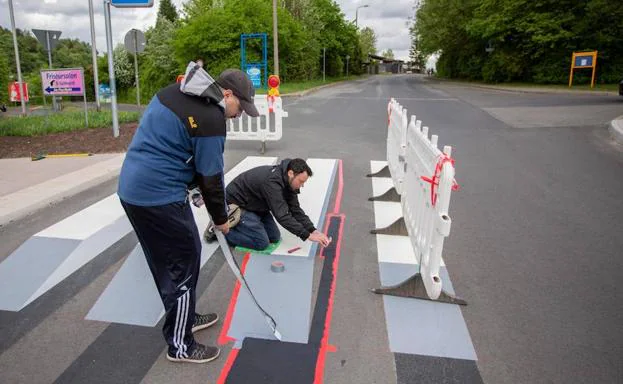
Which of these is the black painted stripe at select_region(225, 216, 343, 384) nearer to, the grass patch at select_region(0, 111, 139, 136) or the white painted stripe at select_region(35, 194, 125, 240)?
the white painted stripe at select_region(35, 194, 125, 240)

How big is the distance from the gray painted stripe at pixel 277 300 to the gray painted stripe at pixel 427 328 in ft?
2.13

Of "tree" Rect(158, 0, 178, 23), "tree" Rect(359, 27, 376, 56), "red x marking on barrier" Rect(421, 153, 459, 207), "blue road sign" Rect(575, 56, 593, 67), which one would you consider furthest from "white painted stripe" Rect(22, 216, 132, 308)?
"tree" Rect(359, 27, 376, 56)

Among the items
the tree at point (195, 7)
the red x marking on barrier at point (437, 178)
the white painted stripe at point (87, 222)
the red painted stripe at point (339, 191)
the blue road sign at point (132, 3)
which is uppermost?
the tree at point (195, 7)

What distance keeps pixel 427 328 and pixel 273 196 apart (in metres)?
1.78

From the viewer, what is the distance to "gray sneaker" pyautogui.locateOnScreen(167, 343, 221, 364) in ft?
9.53

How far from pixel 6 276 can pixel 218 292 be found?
1.93 metres

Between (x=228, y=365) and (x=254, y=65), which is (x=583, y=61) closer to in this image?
(x=254, y=65)

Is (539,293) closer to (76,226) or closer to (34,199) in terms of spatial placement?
(76,226)

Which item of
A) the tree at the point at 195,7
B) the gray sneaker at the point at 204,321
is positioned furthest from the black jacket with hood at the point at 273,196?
the tree at the point at 195,7

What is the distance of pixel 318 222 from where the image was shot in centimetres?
543

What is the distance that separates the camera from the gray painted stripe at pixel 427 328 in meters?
3.07

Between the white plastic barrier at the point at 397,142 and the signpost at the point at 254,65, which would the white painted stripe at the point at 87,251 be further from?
the signpost at the point at 254,65

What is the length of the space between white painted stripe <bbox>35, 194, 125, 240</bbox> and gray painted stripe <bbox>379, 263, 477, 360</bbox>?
132 inches

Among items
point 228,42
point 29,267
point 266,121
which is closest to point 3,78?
point 228,42
